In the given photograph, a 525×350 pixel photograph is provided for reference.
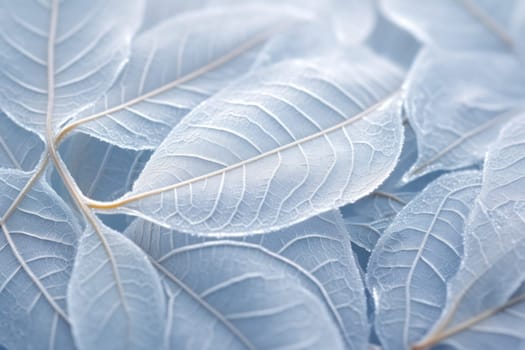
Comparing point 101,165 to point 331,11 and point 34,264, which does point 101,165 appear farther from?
point 331,11

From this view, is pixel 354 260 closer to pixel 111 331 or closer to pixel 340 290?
pixel 340 290

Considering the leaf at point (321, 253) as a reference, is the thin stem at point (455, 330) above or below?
below

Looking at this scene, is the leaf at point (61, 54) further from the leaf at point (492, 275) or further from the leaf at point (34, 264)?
the leaf at point (492, 275)

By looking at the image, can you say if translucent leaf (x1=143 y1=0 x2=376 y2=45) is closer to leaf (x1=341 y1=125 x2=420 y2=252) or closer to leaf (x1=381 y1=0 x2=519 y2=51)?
leaf (x1=381 y1=0 x2=519 y2=51)

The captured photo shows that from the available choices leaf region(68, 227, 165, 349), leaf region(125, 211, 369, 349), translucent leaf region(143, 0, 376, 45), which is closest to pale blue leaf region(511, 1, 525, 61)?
translucent leaf region(143, 0, 376, 45)

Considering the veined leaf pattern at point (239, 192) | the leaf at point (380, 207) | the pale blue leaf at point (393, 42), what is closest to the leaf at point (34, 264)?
the veined leaf pattern at point (239, 192)

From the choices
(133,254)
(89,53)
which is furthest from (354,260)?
(89,53)
